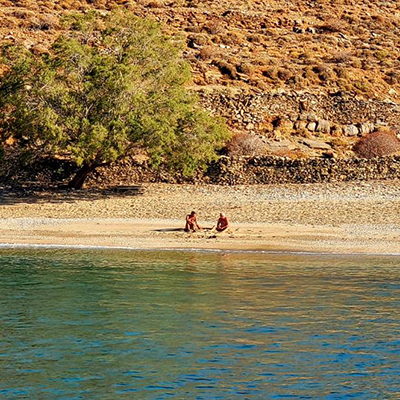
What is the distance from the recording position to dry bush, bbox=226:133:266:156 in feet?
134

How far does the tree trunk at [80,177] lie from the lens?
35000 millimetres

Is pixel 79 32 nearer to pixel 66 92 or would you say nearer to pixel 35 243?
pixel 66 92

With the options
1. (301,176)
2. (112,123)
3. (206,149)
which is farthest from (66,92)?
(301,176)

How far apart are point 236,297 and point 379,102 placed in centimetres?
3660

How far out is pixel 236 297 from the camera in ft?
63.0

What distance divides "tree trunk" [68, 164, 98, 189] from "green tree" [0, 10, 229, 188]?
0.04 m

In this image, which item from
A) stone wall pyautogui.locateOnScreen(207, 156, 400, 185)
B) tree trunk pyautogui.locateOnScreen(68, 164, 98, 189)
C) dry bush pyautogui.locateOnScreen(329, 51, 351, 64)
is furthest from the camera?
dry bush pyautogui.locateOnScreen(329, 51, 351, 64)

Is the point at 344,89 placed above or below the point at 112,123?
above

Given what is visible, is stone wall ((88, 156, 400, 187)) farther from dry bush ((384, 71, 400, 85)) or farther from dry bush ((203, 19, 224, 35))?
dry bush ((203, 19, 224, 35))

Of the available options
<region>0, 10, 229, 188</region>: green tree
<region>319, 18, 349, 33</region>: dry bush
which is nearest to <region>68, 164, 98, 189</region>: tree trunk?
<region>0, 10, 229, 188</region>: green tree

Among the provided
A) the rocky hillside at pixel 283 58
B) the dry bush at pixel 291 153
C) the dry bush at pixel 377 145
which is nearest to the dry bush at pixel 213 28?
the rocky hillside at pixel 283 58

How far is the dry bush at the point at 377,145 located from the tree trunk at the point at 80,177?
15.3 meters

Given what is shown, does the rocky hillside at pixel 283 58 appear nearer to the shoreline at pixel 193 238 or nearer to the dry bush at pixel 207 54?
the dry bush at pixel 207 54

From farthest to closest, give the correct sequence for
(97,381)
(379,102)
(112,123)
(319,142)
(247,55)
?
(247,55) < (379,102) < (319,142) < (112,123) < (97,381)
